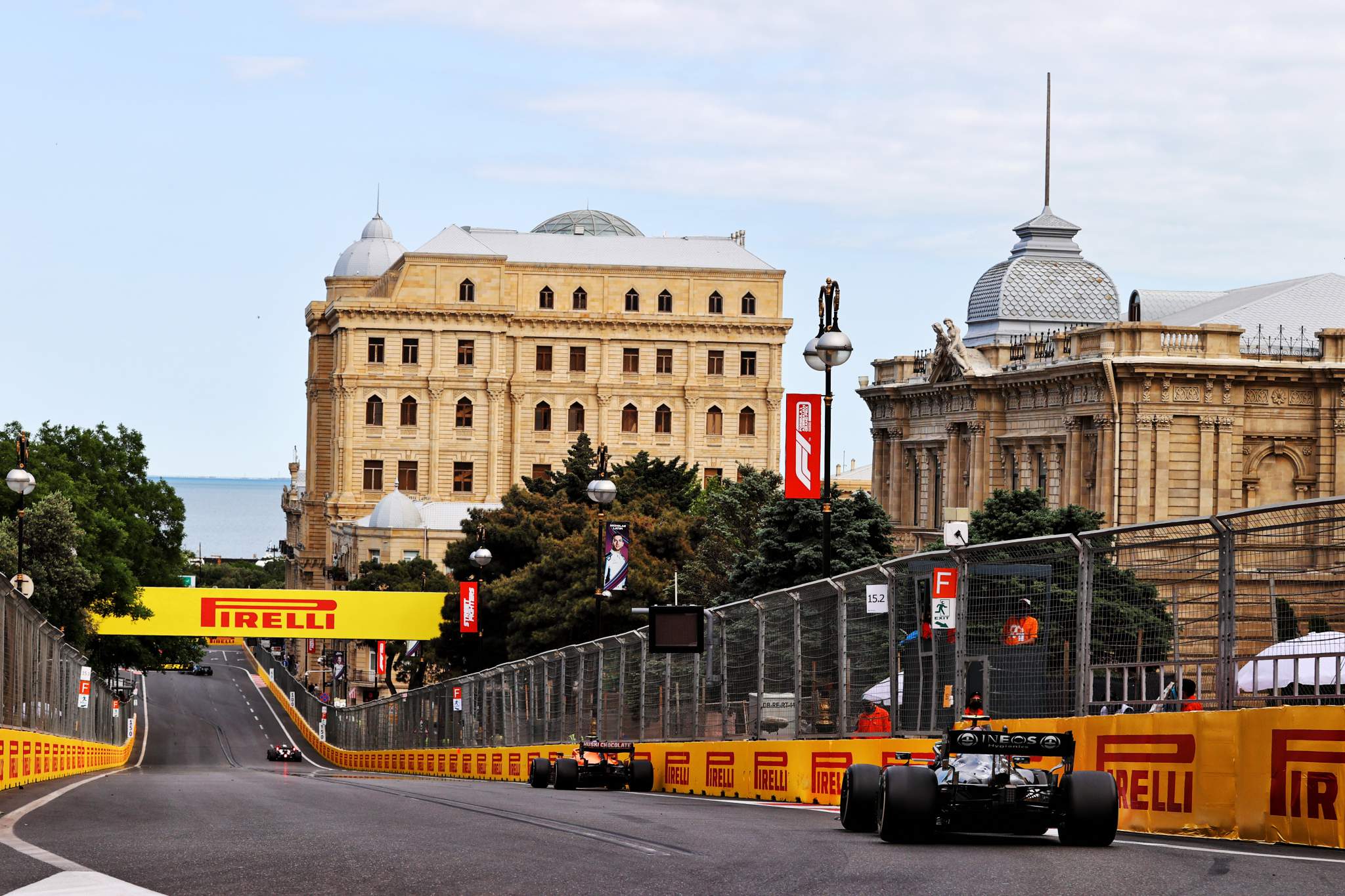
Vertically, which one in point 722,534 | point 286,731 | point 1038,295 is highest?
point 1038,295

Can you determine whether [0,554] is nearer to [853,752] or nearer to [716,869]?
[853,752]

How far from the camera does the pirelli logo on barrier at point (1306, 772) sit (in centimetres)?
1355

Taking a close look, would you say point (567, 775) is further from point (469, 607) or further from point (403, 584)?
point (403, 584)

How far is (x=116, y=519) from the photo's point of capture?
82.5 m

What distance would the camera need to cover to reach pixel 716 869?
12414mm

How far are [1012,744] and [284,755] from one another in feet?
276

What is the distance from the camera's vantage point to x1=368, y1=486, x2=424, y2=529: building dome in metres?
127

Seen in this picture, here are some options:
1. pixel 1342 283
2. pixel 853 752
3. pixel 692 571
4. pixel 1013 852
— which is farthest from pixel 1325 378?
pixel 1013 852

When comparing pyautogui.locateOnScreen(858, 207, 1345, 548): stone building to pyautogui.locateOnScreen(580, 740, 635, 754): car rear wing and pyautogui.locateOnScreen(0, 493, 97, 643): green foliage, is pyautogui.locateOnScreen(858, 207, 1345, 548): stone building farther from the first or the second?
pyautogui.locateOnScreen(580, 740, 635, 754): car rear wing

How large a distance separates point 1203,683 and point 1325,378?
2544 inches

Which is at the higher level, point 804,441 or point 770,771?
point 804,441

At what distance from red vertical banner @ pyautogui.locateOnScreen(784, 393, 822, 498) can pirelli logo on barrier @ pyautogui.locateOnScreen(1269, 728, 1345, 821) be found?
13.3 m

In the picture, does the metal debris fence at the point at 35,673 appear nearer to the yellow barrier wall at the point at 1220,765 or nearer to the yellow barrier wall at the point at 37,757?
the yellow barrier wall at the point at 37,757

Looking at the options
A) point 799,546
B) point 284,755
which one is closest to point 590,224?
point 284,755
